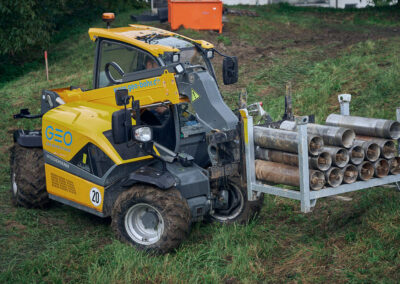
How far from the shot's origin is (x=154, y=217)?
7.08 m

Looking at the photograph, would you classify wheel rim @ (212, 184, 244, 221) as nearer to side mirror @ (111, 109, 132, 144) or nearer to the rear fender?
the rear fender

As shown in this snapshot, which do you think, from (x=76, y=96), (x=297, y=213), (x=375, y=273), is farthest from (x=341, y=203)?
(x=76, y=96)

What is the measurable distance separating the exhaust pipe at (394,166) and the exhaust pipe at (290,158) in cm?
96

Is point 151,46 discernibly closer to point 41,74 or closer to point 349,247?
point 349,247

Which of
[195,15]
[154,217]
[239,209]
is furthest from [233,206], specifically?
[195,15]

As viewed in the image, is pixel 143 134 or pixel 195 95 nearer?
pixel 143 134

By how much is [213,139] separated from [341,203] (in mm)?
2429

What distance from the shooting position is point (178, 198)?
6828 mm

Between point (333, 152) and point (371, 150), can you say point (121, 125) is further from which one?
point (371, 150)

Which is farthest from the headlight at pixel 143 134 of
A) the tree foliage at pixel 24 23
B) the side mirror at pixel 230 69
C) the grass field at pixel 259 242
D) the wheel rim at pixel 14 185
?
the tree foliage at pixel 24 23

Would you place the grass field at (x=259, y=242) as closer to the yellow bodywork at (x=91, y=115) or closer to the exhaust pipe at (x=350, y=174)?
the exhaust pipe at (x=350, y=174)

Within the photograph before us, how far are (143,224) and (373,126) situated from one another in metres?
2.83

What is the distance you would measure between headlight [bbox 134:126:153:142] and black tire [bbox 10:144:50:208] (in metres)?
2.05

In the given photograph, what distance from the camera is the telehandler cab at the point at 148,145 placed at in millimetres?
6965
